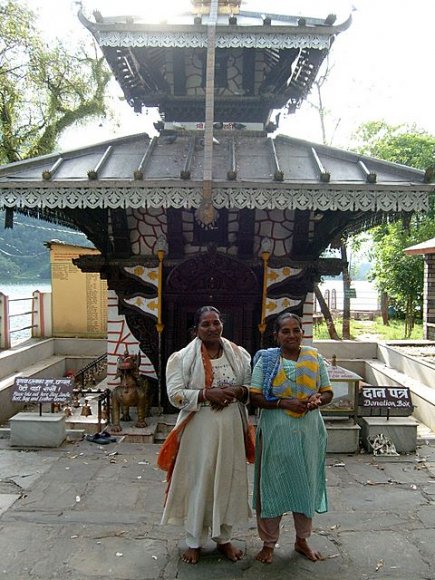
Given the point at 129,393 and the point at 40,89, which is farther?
the point at 40,89

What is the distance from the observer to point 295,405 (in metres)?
3.62

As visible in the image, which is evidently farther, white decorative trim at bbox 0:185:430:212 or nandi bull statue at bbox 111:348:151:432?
nandi bull statue at bbox 111:348:151:432

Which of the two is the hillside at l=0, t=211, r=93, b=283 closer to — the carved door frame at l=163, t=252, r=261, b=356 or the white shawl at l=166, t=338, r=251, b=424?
the carved door frame at l=163, t=252, r=261, b=356

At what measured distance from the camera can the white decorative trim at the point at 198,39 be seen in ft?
20.8

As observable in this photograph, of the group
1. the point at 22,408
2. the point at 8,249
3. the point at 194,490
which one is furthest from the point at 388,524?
the point at 8,249

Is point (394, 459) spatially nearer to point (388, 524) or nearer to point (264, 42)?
point (388, 524)

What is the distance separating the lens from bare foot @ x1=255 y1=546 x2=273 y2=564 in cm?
382

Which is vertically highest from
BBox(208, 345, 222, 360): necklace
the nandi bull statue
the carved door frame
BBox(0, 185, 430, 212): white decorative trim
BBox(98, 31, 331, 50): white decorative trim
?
BBox(98, 31, 331, 50): white decorative trim

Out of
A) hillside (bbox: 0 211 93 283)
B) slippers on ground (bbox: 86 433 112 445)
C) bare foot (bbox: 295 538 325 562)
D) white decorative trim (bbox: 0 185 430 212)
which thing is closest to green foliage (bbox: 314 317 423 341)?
slippers on ground (bbox: 86 433 112 445)

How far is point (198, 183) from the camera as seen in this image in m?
5.93

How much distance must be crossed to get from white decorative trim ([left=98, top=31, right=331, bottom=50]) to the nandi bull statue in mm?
4166

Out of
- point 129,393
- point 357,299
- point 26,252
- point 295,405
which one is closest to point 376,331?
point 129,393

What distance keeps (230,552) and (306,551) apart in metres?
0.59

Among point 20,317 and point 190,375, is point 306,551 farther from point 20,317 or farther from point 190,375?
point 20,317
